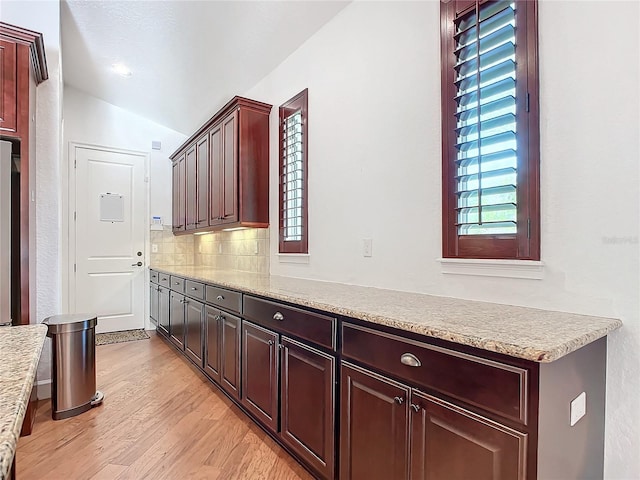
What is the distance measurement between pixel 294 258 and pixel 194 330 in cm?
114

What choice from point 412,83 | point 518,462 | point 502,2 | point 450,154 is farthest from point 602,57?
point 518,462

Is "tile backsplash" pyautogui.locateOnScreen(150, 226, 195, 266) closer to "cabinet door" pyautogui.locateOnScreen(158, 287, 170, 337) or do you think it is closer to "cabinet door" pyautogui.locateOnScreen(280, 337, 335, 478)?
"cabinet door" pyautogui.locateOnScreen(158, 287, 170, 337)

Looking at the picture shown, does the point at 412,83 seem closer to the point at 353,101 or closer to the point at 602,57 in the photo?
the point at 353,101

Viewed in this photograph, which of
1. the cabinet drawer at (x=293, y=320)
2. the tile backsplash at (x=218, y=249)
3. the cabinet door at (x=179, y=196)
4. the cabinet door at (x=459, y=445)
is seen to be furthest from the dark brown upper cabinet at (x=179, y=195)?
the cabinet door at (x=459, y=445)

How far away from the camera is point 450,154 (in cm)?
190

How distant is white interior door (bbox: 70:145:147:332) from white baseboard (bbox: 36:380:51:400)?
209cm

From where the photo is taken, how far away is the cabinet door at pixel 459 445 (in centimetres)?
108

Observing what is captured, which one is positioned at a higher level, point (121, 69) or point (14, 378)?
point (121, 69)

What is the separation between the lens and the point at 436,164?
6.55ft

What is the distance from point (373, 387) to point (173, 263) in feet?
14.7

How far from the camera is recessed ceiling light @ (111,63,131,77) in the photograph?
150 inches

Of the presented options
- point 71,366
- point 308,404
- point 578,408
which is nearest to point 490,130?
point 578,408

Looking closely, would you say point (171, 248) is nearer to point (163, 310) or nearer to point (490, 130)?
point (163, 310)

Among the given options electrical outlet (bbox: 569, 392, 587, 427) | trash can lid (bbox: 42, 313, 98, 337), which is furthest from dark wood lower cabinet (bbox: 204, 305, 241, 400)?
electrical outlet (bbox: 569, 392, 587, 427)
